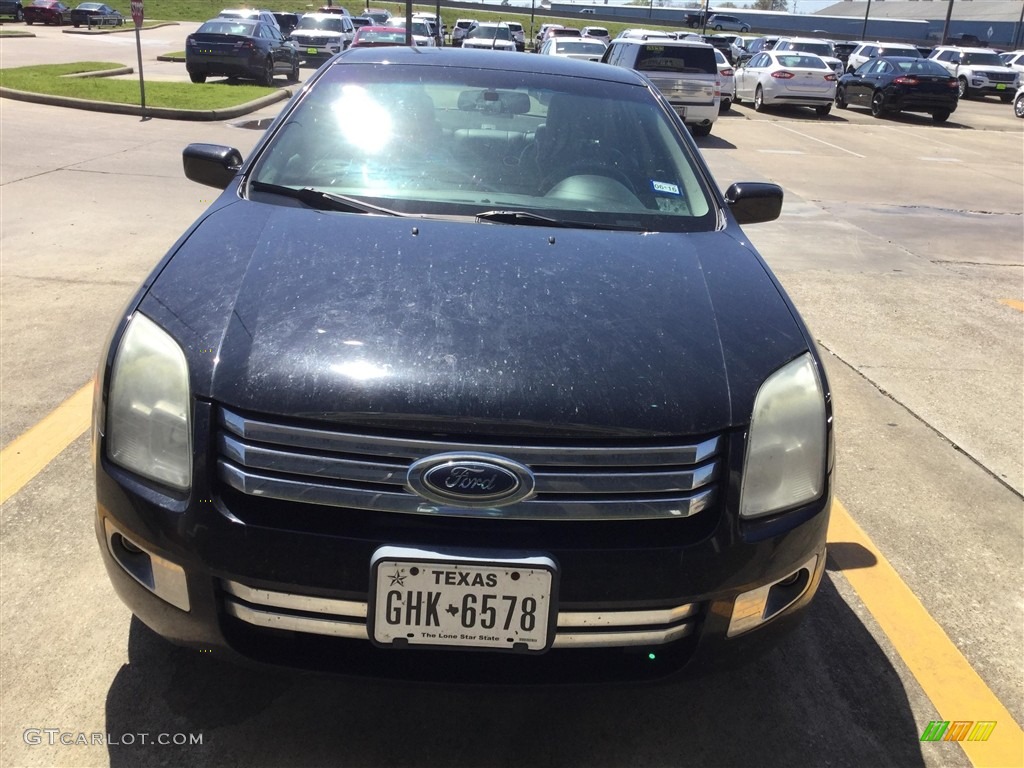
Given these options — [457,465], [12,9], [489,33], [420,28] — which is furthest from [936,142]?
[12,9]

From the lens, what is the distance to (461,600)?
1.86 meters

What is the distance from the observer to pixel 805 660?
265 cm

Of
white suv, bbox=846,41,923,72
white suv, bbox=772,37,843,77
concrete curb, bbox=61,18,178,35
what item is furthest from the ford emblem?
concrete curb, bbox=61,18,178,35

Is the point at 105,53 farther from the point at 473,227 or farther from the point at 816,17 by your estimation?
the point at 816,17

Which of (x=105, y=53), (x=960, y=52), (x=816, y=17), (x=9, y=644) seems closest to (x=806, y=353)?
(x=9, y=644)

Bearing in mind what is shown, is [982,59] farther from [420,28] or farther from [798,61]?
[420,28]

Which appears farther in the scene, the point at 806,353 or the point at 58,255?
the point at 58,255

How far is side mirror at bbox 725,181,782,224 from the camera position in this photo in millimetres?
3547

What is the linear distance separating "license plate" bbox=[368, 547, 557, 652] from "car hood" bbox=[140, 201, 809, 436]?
283 mm

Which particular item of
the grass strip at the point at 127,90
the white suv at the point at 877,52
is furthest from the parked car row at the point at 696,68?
the white suv at the point at 877,52

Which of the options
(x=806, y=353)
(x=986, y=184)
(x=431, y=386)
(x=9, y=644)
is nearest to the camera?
(x=431, y=386)

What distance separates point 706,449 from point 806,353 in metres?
0.47

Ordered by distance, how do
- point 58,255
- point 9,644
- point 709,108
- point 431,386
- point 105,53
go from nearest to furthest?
point 431,386 < point 9,644 < point 58,255 < point 709,108 < point 105,53

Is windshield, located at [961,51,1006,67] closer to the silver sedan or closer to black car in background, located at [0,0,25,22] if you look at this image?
the silver sedan
